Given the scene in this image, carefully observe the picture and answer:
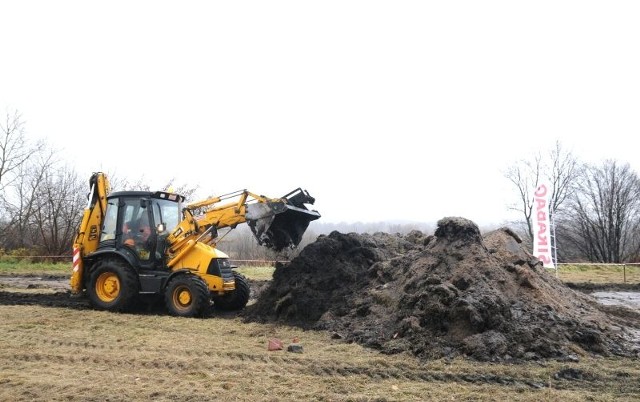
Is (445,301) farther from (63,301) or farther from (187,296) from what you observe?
(63,301)

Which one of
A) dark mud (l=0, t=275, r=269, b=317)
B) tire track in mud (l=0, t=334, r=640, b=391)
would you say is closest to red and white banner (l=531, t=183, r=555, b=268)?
dark mud (l=0, t=275, r=269, b=317)

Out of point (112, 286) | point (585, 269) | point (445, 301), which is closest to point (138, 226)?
point (112, 286)

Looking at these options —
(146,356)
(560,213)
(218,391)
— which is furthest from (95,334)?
(560,213)

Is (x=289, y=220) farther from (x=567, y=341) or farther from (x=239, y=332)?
(x=567, y=341)

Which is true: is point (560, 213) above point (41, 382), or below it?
above

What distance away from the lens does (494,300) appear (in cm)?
762

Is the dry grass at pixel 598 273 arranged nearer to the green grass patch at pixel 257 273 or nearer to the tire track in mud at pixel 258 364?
the green grass patch at pixel 257 273

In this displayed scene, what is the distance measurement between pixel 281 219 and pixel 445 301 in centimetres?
409

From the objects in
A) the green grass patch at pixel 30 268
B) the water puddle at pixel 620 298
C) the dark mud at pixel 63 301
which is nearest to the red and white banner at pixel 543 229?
the water puddle at pixel 620 298

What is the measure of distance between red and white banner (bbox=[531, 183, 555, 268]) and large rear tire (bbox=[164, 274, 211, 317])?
13.7m

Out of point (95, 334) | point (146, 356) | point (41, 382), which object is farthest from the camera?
point (95, 334)

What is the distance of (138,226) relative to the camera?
35.1 ft

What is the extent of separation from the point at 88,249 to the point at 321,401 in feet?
25.3

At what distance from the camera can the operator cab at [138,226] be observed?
417 inches
